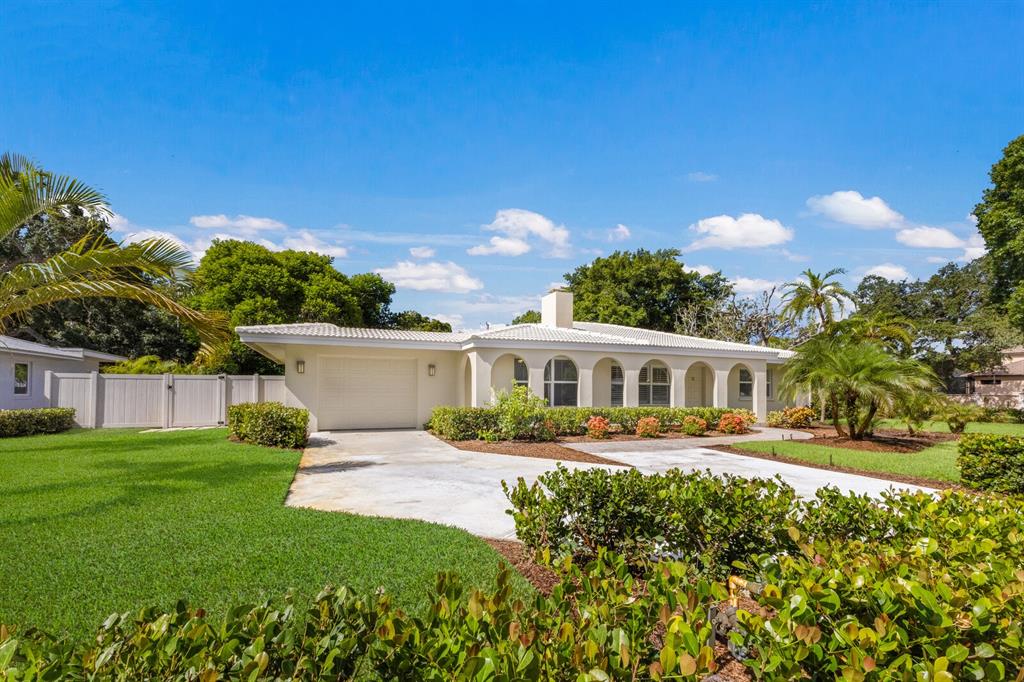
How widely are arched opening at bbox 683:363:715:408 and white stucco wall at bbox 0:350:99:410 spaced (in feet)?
74.1

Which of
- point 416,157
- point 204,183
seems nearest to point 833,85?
point 416,157

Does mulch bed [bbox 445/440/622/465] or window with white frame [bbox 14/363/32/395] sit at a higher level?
window with white frame [bbox 14/363/32/395]

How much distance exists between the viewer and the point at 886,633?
6.23 ft

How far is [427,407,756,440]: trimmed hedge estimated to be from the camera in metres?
14.8

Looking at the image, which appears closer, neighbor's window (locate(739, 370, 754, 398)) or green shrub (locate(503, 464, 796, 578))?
green shrub (locate(503, 464, 796, 578))

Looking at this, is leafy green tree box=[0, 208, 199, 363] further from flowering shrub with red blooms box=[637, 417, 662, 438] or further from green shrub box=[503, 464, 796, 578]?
green shrub box=[503, 464, 796, 578]

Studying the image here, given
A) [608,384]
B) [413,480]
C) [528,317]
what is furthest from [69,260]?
[528,317]

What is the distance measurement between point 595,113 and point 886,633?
1504cm

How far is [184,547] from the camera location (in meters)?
5.20

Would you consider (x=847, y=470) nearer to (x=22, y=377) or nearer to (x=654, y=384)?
(x=654, y=384)

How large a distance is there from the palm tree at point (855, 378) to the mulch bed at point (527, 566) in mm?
12242

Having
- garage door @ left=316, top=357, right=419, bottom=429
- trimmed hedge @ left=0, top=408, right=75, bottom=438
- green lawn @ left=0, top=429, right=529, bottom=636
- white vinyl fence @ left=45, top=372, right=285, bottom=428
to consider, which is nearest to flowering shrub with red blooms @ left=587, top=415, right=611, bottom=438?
garage door @ left=316, top=357, right=419, bottom=429

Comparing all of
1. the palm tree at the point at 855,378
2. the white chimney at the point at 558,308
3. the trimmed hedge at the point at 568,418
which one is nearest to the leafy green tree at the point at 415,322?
the white chimney at the point at 558,308

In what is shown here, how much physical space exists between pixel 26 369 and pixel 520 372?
16869 mm
